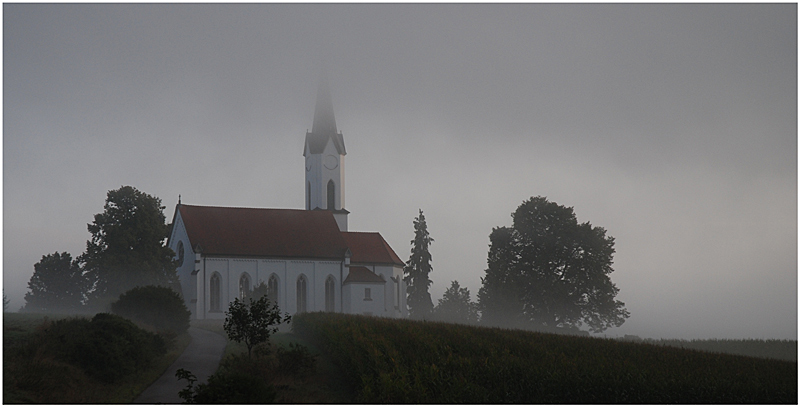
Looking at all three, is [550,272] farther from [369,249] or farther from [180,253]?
[180,253]

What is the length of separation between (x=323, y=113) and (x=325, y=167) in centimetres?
591

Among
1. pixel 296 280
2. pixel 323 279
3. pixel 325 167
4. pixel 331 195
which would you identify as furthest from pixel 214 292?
pixel 325 167

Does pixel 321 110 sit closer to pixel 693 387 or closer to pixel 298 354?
pixel 298 354

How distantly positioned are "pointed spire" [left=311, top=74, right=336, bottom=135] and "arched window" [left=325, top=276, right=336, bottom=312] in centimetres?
1657

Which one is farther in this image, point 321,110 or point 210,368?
point 321,110

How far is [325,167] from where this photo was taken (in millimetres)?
65375

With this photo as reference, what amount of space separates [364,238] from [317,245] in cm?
609

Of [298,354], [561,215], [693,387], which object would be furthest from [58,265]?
[693,387]

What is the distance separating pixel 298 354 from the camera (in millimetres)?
19531

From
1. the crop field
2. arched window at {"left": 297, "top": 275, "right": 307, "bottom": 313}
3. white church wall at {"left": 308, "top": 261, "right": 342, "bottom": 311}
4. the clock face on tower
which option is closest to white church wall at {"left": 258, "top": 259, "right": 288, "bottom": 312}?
arched window at {"left": 297, "top": 275, "right": 307, "bottom": 313}

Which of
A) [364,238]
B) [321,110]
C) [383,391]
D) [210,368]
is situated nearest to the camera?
[383,391]

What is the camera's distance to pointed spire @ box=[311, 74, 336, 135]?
67188mm

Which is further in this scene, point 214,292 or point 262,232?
point 262,232

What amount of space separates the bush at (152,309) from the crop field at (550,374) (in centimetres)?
1459
